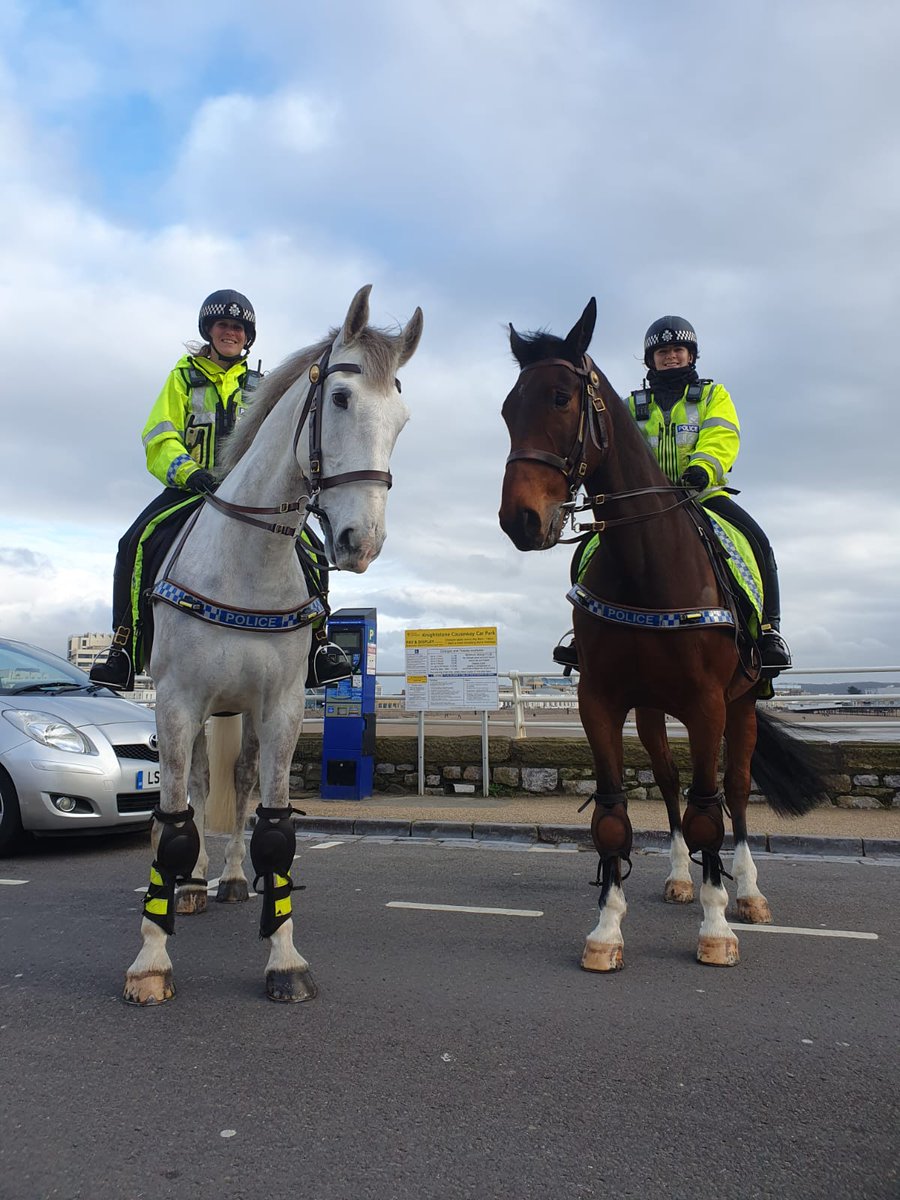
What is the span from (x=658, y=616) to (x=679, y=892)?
90.8 inches

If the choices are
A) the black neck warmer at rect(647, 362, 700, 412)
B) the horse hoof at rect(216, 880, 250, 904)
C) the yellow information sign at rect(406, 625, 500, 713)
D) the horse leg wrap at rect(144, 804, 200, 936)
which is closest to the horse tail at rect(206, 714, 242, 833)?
the horse hoof at rect(216, 880, 250, 904)

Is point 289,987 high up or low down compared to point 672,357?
down

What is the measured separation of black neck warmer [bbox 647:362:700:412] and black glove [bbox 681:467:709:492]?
97 centimetres

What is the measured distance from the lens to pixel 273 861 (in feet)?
12.8

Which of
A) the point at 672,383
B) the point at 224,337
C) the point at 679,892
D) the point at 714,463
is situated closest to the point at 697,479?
the point at 714,463

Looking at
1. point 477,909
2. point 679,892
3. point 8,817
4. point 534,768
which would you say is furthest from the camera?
point 534,768

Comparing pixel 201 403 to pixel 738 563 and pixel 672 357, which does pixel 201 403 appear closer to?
pixel 672 357

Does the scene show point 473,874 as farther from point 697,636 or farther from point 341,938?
point 697,636

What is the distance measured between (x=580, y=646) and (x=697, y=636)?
1.97ft

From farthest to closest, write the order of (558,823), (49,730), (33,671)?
(558,823), (33,671), (49,730)

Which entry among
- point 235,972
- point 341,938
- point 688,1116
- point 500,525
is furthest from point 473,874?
point 688,1116

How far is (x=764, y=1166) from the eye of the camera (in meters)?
2.43

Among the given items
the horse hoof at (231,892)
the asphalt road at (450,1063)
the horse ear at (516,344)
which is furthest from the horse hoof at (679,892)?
the horse ear at (516,344)

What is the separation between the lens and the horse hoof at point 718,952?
428 cm
